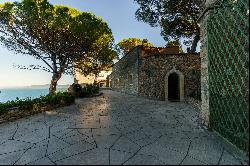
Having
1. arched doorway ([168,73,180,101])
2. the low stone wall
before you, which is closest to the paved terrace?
the low stone wall

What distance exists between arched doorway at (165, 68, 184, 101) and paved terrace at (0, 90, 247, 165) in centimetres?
747

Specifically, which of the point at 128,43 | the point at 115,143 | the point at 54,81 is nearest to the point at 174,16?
the point at 54,81

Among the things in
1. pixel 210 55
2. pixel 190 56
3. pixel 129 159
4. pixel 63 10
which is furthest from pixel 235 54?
pixel 63 10

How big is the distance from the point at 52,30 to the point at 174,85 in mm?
10796

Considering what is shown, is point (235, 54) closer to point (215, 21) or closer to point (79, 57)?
point (215, 21)

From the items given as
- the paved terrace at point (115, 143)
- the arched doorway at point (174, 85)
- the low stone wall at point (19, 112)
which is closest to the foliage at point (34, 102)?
the low stone wall at point (19, 112)

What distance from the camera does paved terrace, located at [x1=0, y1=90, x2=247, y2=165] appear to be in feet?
16.6

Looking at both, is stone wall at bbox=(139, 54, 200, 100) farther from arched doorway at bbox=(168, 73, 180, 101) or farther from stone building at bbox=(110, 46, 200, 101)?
arched doorway at bbox=(168, 73, 180, 101)

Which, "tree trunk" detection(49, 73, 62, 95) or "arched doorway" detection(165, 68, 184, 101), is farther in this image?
"tree trunk" detection(49, 73, 62, 95)

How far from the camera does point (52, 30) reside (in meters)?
17.9

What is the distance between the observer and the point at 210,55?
23.6 feet

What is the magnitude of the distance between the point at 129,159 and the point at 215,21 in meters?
4.83

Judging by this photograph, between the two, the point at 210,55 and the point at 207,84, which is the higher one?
the point at 210,55

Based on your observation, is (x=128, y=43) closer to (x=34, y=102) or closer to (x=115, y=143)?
(x=34, y=102)
